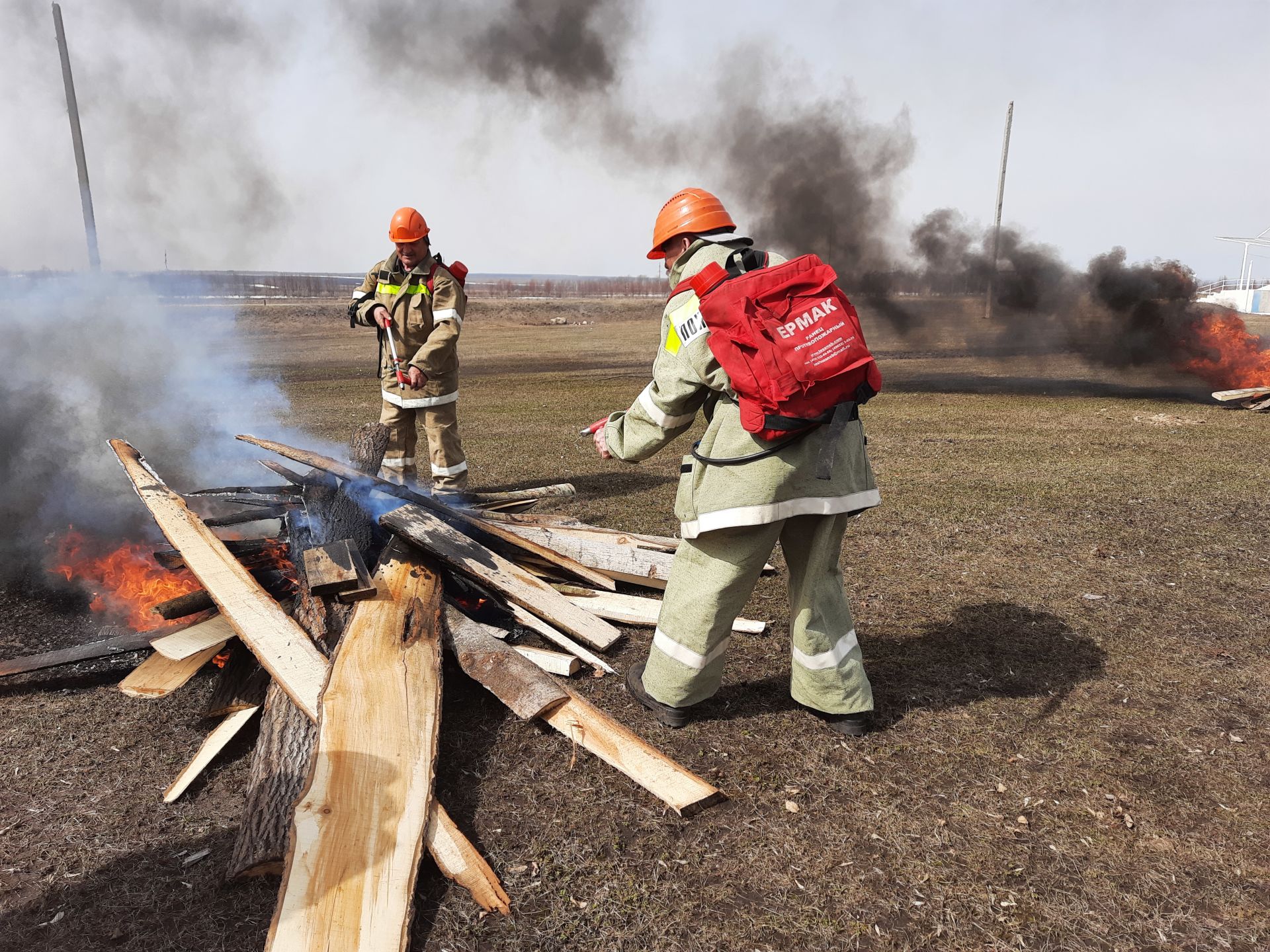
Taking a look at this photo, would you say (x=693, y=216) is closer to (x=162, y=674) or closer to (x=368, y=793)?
(x=368, y=793)

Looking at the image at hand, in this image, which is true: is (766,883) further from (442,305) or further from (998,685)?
(442,305)

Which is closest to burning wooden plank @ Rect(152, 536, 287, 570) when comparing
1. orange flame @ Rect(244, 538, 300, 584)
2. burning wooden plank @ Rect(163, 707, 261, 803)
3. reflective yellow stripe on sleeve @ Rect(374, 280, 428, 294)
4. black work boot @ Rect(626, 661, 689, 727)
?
orange flame @ Rect(244, 538, 300, 584)

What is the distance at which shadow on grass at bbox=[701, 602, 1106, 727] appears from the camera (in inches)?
147

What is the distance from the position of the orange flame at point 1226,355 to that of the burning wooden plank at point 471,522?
1498 cm

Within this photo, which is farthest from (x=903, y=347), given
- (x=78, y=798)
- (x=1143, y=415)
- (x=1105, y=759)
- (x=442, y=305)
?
(x=78, y=798)

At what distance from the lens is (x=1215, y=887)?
8.45 ft

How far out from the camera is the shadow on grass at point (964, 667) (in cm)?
374

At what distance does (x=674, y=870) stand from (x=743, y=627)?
191cm

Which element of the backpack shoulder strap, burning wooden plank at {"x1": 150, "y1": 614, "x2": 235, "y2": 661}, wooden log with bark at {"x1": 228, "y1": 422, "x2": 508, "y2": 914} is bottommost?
wooden log with bark at {"x1": 228, "y1": 422, "x2": 508, "y2": 914}

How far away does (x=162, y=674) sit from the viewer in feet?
11.9

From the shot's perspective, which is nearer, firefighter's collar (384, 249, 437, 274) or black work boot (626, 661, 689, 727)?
black work boot (626, 661, 689, 727)

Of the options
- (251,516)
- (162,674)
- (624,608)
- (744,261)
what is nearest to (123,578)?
(251,516)

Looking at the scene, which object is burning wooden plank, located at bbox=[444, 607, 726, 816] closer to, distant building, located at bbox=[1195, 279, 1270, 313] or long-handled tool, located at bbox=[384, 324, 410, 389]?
long-handled tool, located at bbox=[384, 324, 410, 389]

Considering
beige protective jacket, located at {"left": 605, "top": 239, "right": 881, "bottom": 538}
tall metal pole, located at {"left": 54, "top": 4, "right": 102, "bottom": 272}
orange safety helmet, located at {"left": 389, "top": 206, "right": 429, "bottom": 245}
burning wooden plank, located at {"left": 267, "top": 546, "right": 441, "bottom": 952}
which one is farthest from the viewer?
tall metal pole, located at {"left": 54, "top": 4, "right": 102, "bottom": 272}
